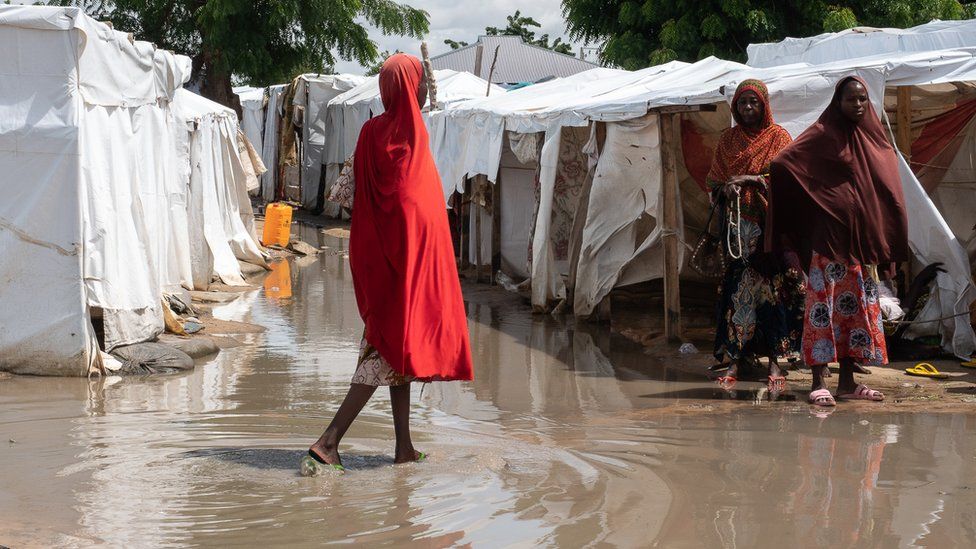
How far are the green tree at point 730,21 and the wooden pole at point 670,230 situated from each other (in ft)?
38.1

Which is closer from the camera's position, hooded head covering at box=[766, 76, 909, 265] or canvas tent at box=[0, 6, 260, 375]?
hooded head covering at box=[766, 76, 909, 265]

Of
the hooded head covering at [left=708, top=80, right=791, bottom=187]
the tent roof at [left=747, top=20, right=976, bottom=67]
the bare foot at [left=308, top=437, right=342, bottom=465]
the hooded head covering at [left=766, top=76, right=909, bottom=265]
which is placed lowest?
the bare foot at [left=308, top=437, right=342, bottom=465]

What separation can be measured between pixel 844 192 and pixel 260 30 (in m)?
18.9

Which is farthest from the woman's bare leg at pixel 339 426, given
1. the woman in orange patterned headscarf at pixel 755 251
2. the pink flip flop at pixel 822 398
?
the woman in orange patterned headscarf at pixel 755 251

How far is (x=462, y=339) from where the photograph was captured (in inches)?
187

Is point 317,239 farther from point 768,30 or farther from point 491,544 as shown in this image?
point 491,544

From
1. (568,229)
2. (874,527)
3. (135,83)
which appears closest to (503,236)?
(568,229)

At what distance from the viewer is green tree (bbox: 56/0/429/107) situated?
23.0 meters

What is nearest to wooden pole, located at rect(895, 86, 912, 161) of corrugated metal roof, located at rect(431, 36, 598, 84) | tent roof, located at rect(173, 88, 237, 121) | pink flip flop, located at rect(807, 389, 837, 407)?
pink flip flop, located at rect(807, 389, 837, 407)

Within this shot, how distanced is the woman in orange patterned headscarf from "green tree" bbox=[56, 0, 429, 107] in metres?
16.9

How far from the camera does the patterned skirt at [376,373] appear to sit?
15.4ft

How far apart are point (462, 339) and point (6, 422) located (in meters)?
2.53

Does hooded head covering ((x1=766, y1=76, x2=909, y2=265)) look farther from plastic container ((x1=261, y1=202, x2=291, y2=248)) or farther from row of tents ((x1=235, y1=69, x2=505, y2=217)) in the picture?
row of tents ((x1=235, y1=69, x2=505, y2=217))

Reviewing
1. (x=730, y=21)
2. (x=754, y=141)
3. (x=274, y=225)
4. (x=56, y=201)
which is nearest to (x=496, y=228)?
(x=274, y=225)
